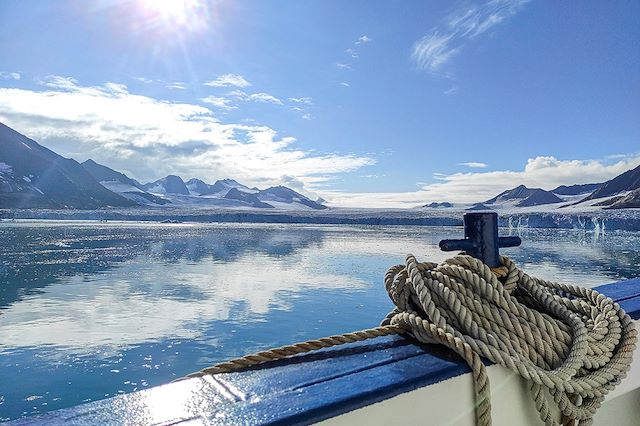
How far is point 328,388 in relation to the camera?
528 mm

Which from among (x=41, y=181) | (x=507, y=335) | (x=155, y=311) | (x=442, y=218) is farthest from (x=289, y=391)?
(x=41, y=181)

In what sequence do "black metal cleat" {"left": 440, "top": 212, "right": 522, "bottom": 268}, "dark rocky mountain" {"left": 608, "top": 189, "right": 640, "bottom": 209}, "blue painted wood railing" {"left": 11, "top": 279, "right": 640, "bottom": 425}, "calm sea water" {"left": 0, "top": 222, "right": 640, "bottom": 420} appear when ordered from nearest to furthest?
"blue painted wood railing" {"left": 11, "top": 279, "right": 640, "bottom": 425}, "black metal cleat" {"left": 440, "top": 212, "right": 522, "bottom": 268}, "calm sea water" {"left": 0, "top": 222, "right": 640, "bottom": 420}, "dark rocky mountain" {"left": 608, "top": 189, "right": 640, "bottom": 209}

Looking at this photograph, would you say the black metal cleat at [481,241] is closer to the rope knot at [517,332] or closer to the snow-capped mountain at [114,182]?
the rope knot at [517,332]

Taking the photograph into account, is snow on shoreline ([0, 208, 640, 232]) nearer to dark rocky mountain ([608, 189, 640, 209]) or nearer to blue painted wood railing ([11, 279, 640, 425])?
dark rocky mountain ([608, 189, 640, 209])

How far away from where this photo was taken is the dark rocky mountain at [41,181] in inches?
2660

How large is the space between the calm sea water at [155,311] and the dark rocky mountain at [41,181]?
205 ft

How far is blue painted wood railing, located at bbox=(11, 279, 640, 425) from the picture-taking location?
47 centimetres

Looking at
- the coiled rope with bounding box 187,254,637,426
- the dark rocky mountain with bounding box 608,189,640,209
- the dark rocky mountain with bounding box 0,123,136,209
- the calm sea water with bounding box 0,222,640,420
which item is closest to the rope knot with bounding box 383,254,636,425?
the coiled rope with bounding box 187,254,637,426

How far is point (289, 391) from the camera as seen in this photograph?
1.72 feet

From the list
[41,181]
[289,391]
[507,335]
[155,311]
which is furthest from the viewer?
[41,181]

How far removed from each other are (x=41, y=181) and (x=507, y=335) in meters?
89.2

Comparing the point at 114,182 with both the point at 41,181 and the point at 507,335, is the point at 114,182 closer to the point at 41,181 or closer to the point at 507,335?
the point at 41,181

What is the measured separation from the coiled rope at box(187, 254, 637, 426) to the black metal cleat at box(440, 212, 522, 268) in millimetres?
30

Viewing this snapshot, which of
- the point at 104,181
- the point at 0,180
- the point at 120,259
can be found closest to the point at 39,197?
the point at 0,180
